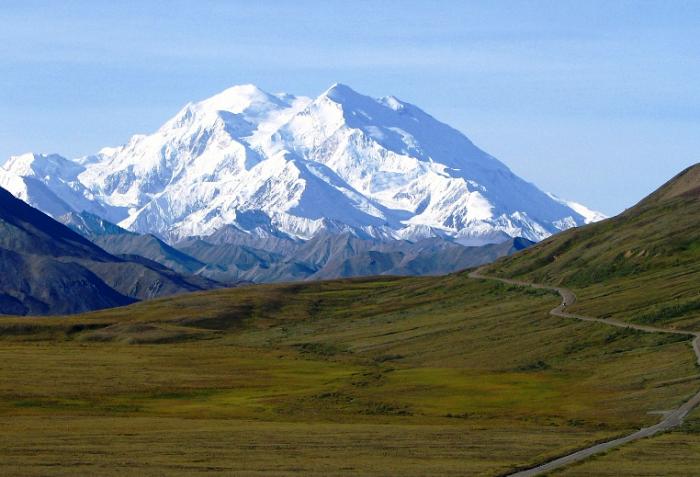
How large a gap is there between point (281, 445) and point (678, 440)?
98.8ft

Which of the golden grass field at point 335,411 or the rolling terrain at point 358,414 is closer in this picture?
the rolling terrain at point 358,414

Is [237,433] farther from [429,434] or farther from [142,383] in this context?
[142,383]

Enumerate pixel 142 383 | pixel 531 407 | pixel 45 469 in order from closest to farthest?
pixel 45 469
pixel 531 407
pixel 142 383

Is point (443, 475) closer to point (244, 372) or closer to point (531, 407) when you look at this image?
point (531, 407)

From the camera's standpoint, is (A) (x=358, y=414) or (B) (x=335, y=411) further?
(B) (x=335, y=411)

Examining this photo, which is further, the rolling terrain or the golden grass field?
the golden grass field

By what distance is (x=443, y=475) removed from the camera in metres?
93.2

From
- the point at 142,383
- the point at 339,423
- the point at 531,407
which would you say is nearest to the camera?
the point at 339,423

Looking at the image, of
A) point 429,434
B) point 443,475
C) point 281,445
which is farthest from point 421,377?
point 443,475

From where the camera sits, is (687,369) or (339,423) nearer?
(339,423)

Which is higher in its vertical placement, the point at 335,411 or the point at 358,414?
the point at 335,411

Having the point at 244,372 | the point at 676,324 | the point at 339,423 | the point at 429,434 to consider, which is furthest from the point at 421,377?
the point at 429,434

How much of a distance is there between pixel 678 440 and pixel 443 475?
86.3 feet

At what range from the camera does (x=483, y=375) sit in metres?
185
